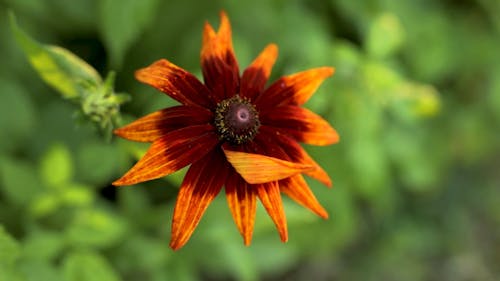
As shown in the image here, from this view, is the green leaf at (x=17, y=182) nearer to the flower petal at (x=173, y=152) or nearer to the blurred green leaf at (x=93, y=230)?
the blurred green leaf at (x=93, y=230)

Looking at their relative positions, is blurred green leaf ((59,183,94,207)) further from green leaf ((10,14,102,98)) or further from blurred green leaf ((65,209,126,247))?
green leaf ((10,14,102,98))

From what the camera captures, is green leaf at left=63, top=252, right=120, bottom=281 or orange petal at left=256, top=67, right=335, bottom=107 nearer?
orange petal at left=256, top=67, right=335, bottom=107

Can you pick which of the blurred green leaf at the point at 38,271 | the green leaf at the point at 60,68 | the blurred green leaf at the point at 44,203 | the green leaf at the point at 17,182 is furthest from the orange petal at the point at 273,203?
the green leaf at the point at 17,182

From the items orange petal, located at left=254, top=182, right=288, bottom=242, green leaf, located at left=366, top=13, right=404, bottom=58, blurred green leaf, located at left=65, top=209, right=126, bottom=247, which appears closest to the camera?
orange petal, located at left=254, top=182, right=288, bottom=242

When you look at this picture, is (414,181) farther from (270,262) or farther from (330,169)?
(270,262)

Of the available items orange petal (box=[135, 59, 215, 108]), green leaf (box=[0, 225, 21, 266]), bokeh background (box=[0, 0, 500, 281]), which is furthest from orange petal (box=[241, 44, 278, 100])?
green leaf (box=[0, 225, 21, 266])

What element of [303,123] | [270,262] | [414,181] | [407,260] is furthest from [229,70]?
[407,260]
